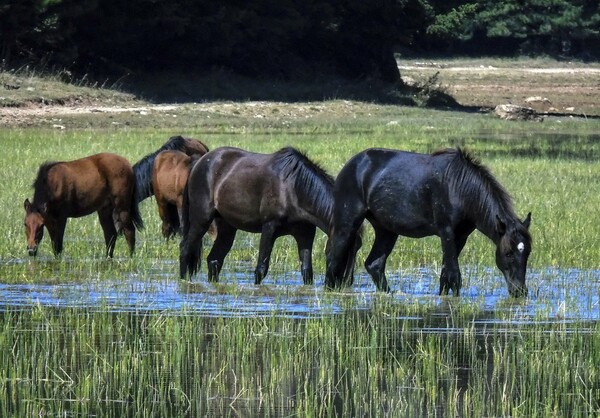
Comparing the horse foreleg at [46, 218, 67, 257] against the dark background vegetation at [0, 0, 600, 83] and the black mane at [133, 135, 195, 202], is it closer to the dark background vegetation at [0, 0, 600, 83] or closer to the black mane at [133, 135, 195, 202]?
the black mane at [133, 135, 195, 202]

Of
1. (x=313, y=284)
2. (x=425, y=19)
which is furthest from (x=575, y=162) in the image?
(x=425, y=19)

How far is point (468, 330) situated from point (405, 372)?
5.11 feet

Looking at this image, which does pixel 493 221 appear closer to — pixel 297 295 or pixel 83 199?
pixel 297 295

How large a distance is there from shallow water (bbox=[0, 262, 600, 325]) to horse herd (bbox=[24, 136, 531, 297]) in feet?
0.85

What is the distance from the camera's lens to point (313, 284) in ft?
41.7

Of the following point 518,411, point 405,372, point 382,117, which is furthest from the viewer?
point 382,117

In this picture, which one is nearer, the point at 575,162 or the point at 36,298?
the point at 36,298

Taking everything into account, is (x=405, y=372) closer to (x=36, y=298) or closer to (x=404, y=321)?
(x=404, y=321)

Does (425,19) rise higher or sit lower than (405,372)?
higher

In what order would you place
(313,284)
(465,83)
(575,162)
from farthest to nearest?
(465,83)
(575,162)
(313,284)

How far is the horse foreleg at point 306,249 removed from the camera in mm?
12617

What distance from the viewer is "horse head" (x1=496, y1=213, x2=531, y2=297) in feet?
38.9

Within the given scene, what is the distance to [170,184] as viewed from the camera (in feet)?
51.5

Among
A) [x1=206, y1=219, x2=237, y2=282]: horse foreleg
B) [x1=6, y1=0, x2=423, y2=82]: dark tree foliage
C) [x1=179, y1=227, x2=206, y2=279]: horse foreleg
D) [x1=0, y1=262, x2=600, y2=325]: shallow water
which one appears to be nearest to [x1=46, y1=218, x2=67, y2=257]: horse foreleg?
[x1=0, y1=262, x2=600, y2=325]: shallow water
